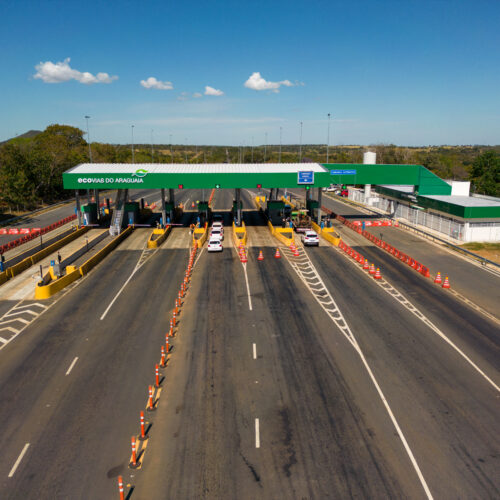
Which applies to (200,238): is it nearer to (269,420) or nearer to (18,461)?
(269,420)

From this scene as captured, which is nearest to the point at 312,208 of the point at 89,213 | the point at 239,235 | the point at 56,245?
the point at 239,235

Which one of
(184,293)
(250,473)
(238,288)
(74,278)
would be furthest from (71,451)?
(74,278)

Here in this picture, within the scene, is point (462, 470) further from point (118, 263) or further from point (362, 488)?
point (118, 263)

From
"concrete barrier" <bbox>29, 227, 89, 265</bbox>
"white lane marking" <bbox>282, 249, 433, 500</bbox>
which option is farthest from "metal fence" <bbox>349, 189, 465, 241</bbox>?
"concrete barrier" <bbox>29, 227, 89, 265</bbox>

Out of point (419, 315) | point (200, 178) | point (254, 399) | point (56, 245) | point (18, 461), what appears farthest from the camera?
point (200, 178)

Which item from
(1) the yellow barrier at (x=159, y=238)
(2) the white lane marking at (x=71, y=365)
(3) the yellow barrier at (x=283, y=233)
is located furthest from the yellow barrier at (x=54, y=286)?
(3) the yellow barrier at (x=283, y=233)

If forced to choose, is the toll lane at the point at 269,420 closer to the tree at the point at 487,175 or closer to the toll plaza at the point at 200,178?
the toll plaza at the point at 200,178
